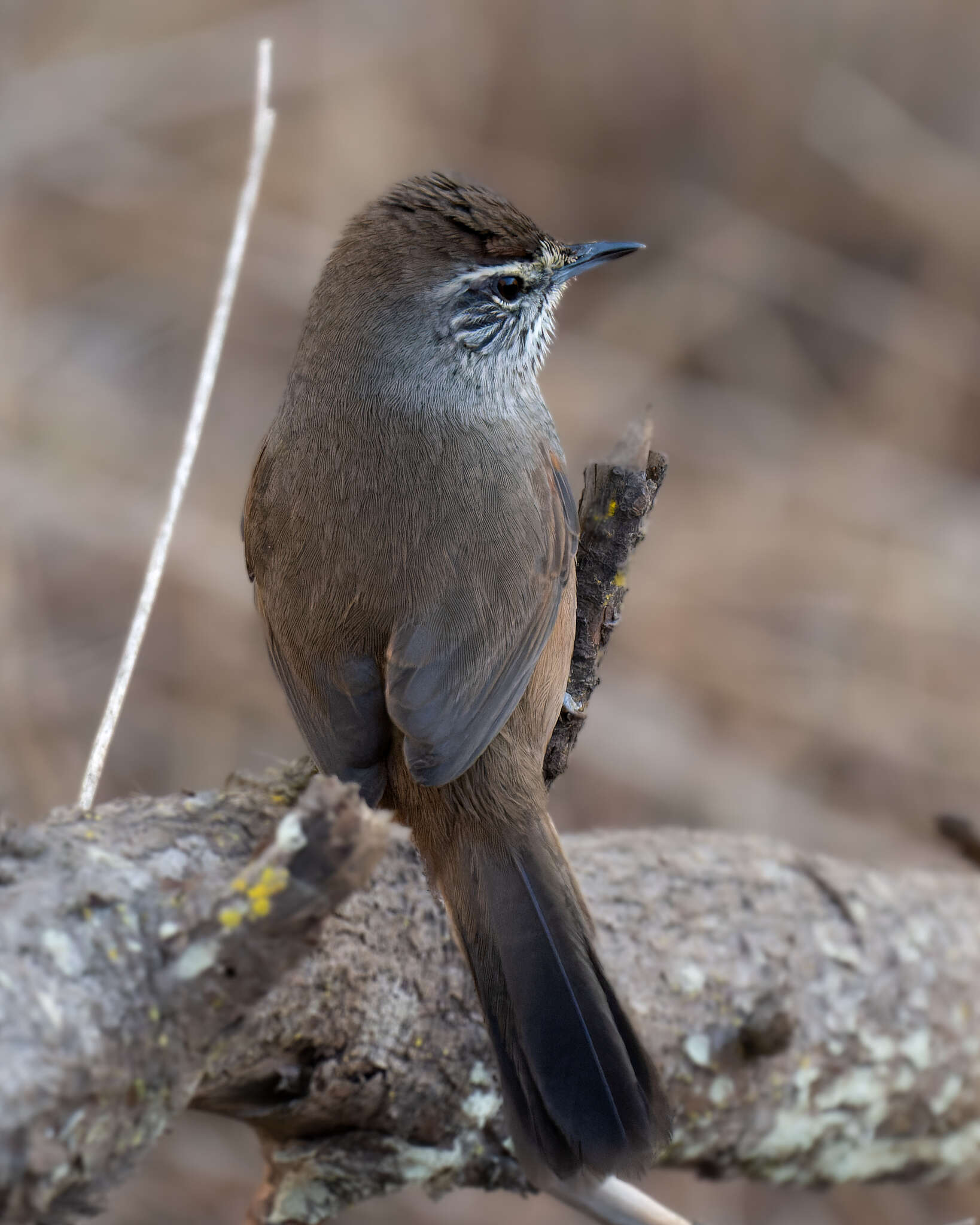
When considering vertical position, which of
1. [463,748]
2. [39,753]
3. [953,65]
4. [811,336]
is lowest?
[39,753]

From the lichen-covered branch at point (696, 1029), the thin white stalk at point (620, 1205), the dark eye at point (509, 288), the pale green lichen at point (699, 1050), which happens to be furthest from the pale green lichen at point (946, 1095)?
the dark eye at point (509, 288)

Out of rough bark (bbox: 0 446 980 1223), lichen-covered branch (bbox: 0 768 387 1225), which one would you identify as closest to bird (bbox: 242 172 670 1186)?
rough bark (bbox: 0 446 980 1223)

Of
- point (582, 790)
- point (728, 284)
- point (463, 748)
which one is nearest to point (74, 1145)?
point (463, 748)

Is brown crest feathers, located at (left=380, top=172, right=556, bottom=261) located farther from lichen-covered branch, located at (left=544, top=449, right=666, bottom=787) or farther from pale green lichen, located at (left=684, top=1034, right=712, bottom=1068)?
pale green lichen, located at (left=684, top=1034, right=712, bottom=1068)

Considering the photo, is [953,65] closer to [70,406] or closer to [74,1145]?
[70,406]

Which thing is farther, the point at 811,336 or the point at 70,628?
the point at 811,336

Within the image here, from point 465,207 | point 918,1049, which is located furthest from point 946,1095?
point 465,207
